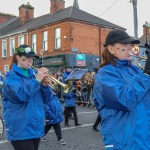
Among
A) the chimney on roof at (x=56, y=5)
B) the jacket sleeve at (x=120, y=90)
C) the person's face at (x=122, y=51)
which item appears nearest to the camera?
the jacket sleeve at (x=120, y=90)

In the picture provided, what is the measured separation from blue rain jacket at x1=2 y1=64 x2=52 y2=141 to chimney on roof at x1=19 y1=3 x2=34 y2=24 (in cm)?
3352

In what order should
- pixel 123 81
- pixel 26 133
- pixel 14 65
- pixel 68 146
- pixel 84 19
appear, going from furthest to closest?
pixel 84 19 < pixel 68 146 < pixel 14 65 < pixel 26 133 < pixel 123 81

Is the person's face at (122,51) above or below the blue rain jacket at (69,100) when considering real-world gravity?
above

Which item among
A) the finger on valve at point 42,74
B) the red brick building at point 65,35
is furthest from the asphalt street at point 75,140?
the red brick building at point 65,35

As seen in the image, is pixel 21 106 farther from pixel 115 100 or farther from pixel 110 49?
pixel 115 100

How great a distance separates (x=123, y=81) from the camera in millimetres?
2684

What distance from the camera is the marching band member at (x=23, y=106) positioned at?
3908mm

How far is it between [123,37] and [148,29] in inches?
13.2

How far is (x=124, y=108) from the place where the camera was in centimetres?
254

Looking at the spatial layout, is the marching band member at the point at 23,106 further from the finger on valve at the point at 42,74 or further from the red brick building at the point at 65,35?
the red brick building at the point at 65,35

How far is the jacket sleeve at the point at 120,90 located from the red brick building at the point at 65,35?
26.0 metres

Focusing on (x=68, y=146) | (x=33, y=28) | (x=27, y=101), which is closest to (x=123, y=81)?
(x=27, y=101)

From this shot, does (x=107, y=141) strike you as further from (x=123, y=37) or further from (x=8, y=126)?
(x=8, y=126)

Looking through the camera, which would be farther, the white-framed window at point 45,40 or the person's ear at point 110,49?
the white-framed window at point 45,40
